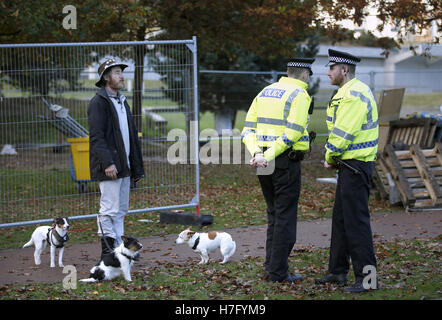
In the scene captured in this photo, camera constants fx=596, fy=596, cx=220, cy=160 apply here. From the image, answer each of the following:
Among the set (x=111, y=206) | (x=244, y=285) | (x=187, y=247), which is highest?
(x=111, y=206)

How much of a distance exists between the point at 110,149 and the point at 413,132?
740cm

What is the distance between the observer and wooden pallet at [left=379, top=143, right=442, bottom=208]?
10.2 meters

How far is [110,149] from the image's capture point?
6512mm

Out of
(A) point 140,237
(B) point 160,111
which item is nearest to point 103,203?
(A) point 140,237

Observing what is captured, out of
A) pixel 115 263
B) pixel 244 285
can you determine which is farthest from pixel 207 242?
pixel 115 263

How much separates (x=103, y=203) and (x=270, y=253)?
1.92 meters

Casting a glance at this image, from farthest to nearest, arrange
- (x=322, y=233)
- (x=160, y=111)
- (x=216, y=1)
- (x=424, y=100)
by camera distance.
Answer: (x=424, y=100)
(x=216, y=1)
(x=160, y=111)
(x=322, y=233)

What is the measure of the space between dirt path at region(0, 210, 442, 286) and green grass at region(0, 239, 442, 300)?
43 centimetres

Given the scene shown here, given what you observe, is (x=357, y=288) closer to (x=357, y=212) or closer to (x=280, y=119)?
(x=357, y=212)

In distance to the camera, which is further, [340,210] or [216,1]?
[216,1]

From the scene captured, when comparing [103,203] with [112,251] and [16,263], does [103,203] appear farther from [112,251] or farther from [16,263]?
[16,263]

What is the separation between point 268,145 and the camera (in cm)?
583

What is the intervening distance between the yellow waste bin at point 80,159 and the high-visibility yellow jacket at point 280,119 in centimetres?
610

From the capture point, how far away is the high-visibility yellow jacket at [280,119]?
18.6ft
